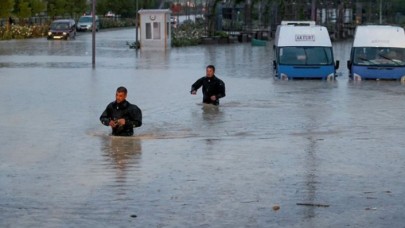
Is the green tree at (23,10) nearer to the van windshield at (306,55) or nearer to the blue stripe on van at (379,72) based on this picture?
the van windshield at (306,55)

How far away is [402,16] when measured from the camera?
10538 centimetres

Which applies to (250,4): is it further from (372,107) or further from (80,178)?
(80,178)

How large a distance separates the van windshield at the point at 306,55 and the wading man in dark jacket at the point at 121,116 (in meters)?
17.2

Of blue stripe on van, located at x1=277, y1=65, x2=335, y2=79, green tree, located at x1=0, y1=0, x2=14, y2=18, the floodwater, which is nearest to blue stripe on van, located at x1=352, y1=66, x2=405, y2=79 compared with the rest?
blue stripe on van, located at x1=277, y1=65, x2=335, y2=79

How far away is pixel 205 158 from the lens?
14.3m

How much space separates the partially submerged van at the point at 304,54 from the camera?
108 ft

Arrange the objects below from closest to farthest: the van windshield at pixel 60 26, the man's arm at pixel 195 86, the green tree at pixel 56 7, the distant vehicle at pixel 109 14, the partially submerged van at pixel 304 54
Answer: the man's arm at pixel 195 86 → the partially submerged van at pixel 304 54 → the van windshield at pixel 60 26 → the green tree at pixel 56 7 → the distant vehicle at pixel 109 14

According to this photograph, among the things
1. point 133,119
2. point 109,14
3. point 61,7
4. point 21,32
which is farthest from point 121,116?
point 109,14

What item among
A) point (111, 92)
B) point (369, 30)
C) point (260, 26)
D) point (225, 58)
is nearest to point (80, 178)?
point (111, 92)

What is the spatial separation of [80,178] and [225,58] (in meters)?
34.1

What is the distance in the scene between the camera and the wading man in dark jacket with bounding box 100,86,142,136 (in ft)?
53.9

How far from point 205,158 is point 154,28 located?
43.1 meters

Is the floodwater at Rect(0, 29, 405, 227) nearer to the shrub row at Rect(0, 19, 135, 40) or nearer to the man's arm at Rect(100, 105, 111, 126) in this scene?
the man's arm at Rect(100, 105, 111, 126)

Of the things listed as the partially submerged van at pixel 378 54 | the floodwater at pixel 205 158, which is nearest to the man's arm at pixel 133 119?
the floodwater at pixel 205 158
